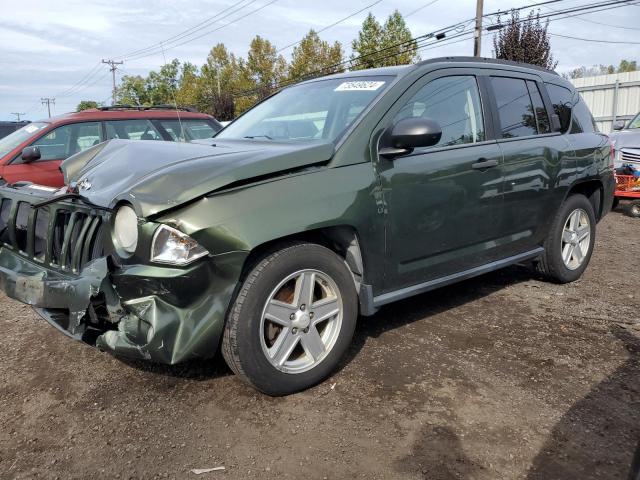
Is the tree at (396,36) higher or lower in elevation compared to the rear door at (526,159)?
higher

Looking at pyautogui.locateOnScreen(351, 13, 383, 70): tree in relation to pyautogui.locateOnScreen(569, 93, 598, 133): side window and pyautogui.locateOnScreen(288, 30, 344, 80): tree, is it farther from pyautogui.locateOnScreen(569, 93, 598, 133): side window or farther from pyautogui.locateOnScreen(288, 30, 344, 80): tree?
pyautogui.locateOnScreen(569, 93, 598, 133): side window

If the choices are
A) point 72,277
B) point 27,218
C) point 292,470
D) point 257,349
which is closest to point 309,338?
point 257,349

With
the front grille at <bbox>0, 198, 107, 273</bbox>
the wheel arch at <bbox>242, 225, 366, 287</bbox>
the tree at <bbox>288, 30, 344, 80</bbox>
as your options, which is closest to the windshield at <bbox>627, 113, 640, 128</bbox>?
the wheel arch at <bbox>242, 225, 366, 287</bbox>

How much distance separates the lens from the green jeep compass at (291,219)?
2.53m

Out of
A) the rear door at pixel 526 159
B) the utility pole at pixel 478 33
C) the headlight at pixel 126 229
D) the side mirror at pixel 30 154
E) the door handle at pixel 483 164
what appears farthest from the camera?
the utility pole at pixel 478 33

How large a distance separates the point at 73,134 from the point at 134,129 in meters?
0.81

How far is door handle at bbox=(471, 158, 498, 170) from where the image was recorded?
12.0ft

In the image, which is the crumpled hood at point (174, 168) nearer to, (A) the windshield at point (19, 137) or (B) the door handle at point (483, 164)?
(B) the door handle at point (483, 164)

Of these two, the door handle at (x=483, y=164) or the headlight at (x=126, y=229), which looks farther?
the door handle at (x=483, y=164)

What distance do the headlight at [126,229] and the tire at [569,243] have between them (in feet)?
11.5

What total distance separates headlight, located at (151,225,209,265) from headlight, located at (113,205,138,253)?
156 mm

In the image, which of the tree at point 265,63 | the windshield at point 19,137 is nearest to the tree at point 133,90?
the tree at point 265,63

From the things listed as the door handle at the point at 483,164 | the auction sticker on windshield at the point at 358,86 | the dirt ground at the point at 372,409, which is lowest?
the dirt ground at the point at 372,409

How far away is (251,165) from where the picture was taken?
8.85 feet
